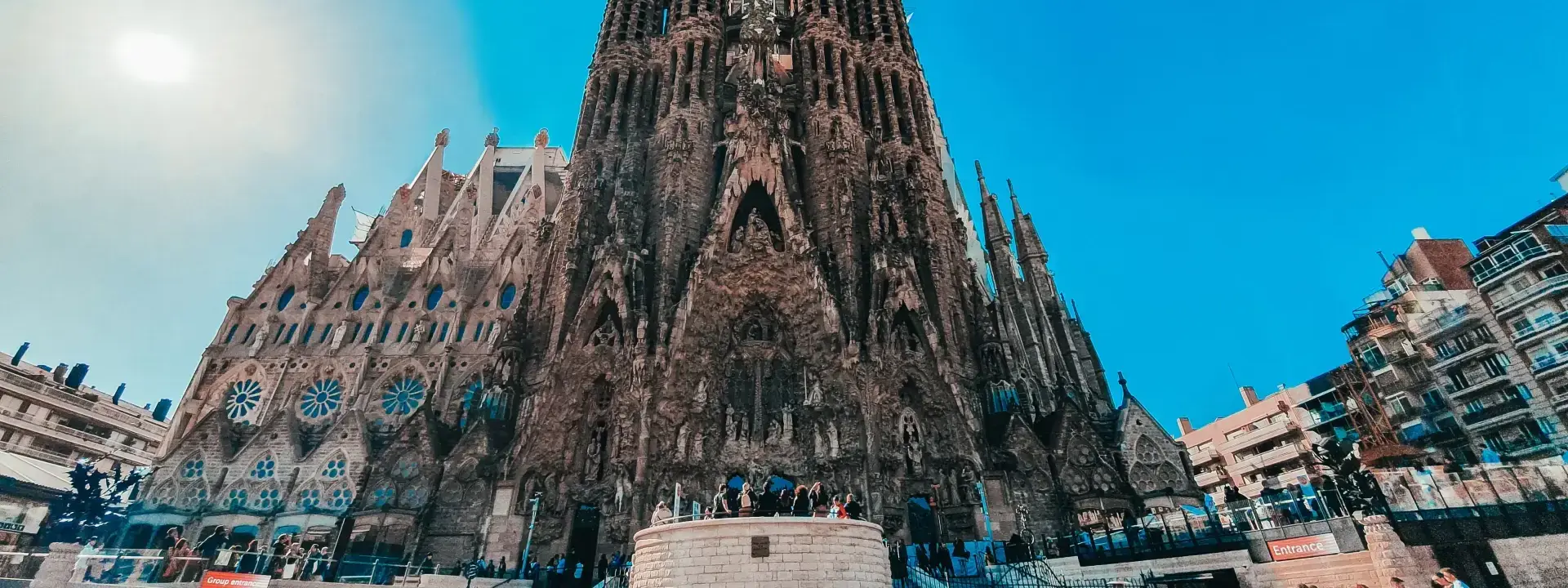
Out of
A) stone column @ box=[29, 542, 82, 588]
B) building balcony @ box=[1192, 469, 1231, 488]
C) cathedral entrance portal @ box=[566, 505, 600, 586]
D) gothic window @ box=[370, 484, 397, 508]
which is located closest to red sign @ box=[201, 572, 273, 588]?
stone column @ box=[29, 542, 82, 588]

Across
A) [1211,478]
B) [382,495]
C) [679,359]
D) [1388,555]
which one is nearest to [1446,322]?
[1211,478]

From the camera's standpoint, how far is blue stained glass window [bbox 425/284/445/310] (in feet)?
90.5

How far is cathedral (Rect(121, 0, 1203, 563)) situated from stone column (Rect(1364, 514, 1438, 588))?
625cm

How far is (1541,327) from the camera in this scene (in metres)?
25.1

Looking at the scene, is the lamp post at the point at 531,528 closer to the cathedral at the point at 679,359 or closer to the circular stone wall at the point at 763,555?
the cathedral at the point at 679,359

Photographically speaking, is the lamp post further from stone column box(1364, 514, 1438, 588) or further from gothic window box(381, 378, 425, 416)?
stone column box(1364, 514, 1438, 588)

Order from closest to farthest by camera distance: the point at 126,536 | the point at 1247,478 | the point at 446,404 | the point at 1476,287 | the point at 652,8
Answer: the point at 126,536 → the point at 446,404 → the point at 1476,287 → the point at 652,8 → the point at 1247,478

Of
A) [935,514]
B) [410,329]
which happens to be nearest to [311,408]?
[410,329]

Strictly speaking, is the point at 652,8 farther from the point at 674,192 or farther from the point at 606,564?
the point at 606,564

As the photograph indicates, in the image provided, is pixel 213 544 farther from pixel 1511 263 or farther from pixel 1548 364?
pixel 1511 263

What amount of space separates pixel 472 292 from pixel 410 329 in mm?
2620

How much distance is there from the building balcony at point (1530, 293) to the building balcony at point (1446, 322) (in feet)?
3.92

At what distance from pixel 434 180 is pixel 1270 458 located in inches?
1949

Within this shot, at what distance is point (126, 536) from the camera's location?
803 inches
